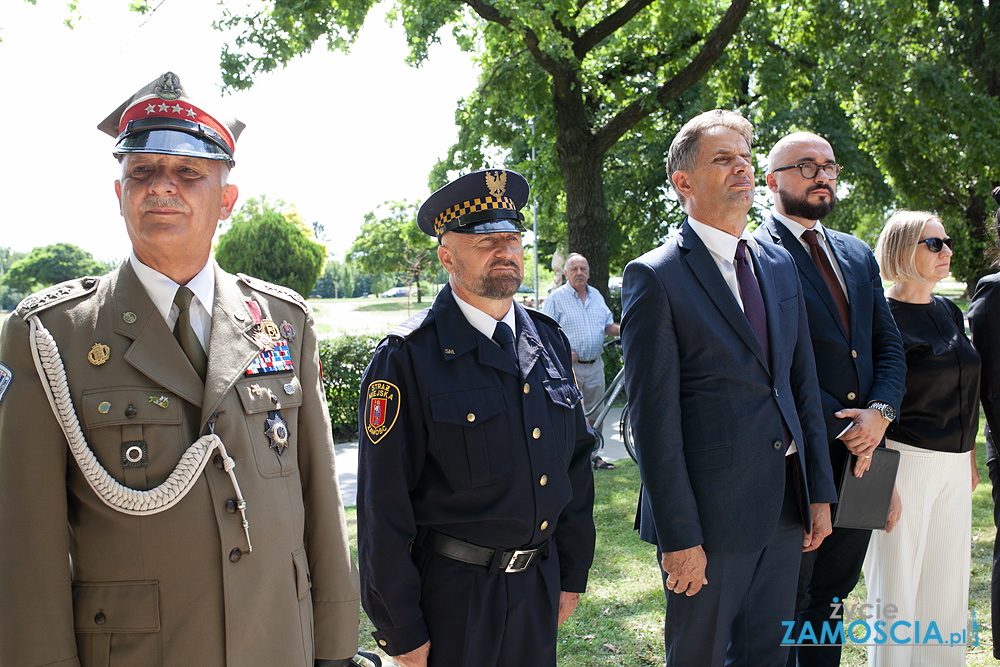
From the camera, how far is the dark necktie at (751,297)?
2.56 metres

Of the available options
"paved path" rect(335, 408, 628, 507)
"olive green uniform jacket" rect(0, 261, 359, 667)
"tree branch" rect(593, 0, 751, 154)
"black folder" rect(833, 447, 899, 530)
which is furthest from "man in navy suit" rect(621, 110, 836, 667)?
"tree branch" rect(593, 0, 751, 154)

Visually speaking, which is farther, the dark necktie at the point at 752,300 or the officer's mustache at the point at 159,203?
the dark necktie at the point at 752,300

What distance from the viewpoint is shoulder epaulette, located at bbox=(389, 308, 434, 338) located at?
2232mm

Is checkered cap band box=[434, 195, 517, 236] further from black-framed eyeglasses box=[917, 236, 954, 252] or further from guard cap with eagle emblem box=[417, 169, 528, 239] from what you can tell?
black-framed eyeglasses box=[917, 236, 954, 252]

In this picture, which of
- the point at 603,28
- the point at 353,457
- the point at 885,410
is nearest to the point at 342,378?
the point at 353,457

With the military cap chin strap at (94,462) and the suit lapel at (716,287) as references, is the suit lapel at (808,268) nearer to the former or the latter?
the suit lapel at (716,287)

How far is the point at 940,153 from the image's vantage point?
1207cm

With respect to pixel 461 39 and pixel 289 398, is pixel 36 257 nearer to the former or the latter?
pixel 461 39

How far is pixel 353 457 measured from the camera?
8203 mm

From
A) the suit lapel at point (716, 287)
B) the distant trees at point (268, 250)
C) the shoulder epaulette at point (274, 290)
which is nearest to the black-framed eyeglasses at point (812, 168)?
the suit lapel at point (716, 287)

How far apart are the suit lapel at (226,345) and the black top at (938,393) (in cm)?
285

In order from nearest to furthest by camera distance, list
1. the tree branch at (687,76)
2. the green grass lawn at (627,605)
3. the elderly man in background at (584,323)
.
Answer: the green grass lawn at (627,605) → the elderly man in background at (584,323) → the tree branch at (687,76)

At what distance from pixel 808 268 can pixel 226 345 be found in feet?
7.95

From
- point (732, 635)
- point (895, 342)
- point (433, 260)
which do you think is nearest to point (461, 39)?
point (895, 342)
